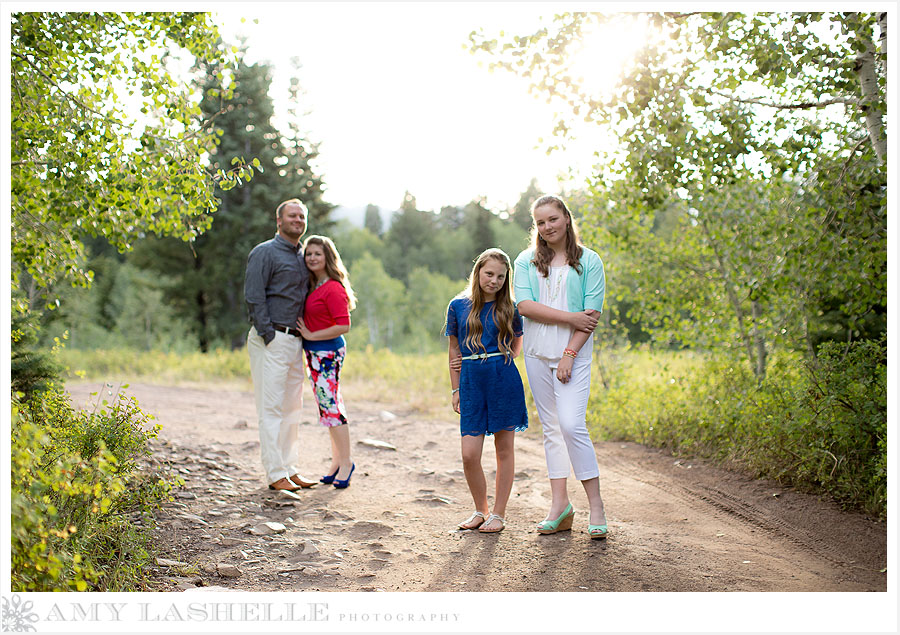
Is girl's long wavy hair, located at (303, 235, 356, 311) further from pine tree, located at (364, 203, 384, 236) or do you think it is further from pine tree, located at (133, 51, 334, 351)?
pine tree, located at (364, 203, 384, 236)

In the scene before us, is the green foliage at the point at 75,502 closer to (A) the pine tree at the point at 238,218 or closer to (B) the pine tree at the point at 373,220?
(A) the pine tree at the point at 238,218

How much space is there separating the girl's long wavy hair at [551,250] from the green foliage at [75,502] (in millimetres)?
2544

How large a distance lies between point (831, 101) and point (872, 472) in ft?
8.86

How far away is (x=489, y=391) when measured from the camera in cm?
472

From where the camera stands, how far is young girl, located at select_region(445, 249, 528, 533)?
4.71 meters

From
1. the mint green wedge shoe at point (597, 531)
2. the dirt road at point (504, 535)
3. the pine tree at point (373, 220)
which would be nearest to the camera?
the dirt road at point (504, 535)

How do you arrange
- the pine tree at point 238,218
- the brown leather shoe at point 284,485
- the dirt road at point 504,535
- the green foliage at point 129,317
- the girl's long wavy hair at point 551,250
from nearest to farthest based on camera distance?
1. the dirt road at point 504,535
2. the girl's long wavy hair at point 551,250
3. the brown leather shoe at point 284,485
4. the pine tree at point 238,218
5. the green foliage at point 129,317

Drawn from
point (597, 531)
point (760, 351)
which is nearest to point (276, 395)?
point (597, 531)

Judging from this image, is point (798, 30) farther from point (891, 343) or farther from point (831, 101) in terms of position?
point (891, 343)

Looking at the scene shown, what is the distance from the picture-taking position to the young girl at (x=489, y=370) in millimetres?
4707

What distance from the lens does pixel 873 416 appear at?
5168 mm

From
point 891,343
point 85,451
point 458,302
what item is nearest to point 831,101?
point 891,343

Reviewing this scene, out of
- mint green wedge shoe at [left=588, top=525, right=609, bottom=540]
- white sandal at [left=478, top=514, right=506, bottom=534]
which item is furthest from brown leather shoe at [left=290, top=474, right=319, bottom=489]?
mint green wedge shoe at [left=588, top=525, right=609, bottom=540]

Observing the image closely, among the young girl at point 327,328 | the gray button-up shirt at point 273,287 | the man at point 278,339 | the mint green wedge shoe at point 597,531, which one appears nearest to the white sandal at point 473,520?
the mint green wedge shoe at point 597,531
